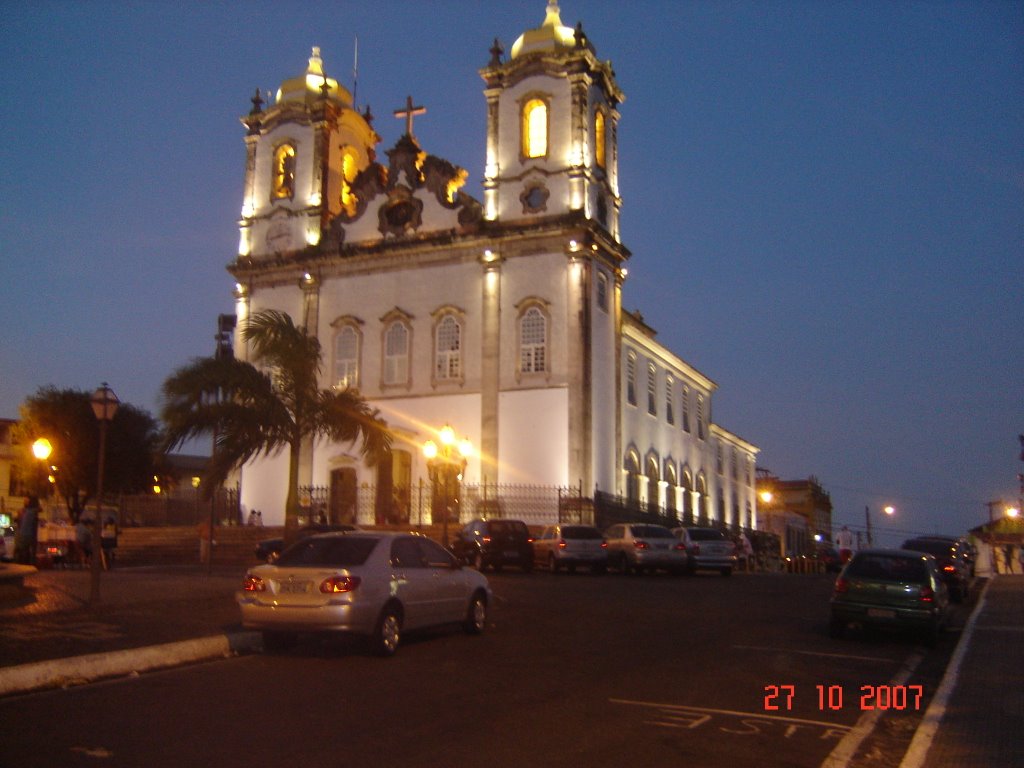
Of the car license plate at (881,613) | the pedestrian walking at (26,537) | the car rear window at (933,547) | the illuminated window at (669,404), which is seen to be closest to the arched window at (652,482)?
the illuminated window at (669,404)

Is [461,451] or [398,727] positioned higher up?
[461,451]

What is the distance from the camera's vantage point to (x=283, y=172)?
4659cm

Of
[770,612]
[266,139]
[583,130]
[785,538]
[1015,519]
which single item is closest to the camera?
[770,612]

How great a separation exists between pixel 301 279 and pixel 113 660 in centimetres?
3502

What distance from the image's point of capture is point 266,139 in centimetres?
4722

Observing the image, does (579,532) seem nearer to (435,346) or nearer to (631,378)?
(435,346)

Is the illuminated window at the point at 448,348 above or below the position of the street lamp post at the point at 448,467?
above

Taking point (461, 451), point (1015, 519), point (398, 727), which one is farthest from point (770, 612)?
point (1015, 519)

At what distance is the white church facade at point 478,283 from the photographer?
38531mm

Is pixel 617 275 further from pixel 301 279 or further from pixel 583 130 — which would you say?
pixel 301 279

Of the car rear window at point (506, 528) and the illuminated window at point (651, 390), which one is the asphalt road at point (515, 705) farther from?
the illuminated window at point (651, 390)

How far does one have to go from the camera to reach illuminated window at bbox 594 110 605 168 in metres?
41.3

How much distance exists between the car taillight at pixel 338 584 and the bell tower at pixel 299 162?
35.0 meters
